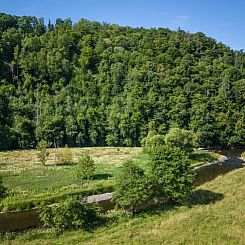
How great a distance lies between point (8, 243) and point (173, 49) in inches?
5397

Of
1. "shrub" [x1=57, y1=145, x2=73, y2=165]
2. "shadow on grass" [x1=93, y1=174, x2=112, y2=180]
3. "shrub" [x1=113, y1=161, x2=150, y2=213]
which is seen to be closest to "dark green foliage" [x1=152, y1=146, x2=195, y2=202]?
"shrub" [x1=113, y1=161, x2=150, y2=213]

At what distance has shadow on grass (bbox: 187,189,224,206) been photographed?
5050 centimetres

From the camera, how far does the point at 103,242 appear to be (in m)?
38.2

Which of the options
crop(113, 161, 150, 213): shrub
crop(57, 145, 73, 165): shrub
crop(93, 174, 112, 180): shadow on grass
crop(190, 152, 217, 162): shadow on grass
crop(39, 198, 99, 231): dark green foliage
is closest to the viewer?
crop(39, 198, 99, 231): dark green foliage

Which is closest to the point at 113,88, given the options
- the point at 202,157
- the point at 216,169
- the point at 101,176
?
the point at 202,157

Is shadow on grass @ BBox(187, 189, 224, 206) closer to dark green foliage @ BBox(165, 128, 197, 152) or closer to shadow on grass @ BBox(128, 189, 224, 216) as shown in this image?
shadow on grass @ BBox(128, 189, 224, 216)

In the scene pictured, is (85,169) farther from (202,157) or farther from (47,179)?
(202,157)

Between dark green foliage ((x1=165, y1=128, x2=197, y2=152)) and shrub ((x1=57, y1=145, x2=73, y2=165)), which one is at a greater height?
dark green foliage ((x1=165, y1=128, x2=197, y2=152))

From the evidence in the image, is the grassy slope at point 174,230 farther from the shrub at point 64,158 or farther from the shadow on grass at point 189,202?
the shrub at point 64,158

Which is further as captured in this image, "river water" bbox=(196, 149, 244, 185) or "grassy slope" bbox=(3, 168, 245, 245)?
"river water" bbox=(196, 149, 244, 185)

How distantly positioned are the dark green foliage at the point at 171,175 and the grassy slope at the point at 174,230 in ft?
8.10

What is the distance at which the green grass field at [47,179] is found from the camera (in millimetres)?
52156

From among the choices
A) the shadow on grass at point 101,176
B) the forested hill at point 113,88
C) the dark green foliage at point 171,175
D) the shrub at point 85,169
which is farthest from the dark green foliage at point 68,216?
the forested hill at point 113,88

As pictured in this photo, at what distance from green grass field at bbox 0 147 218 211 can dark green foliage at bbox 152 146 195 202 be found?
9470 mm
